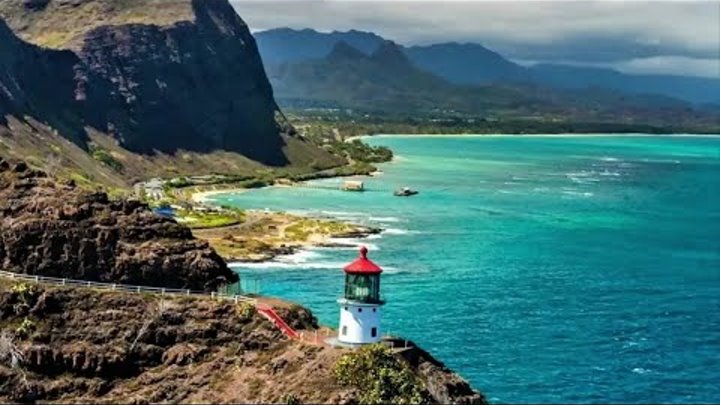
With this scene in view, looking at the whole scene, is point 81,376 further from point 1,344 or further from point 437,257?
point 437,257

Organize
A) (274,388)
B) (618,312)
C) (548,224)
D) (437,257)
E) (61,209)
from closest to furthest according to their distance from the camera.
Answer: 1. (274,388)
2. (61,209)
3. (618,312)
4. (437,257)
5. (548,224)

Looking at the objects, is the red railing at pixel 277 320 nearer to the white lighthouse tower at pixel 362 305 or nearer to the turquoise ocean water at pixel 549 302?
the white lighthouse tower at pixel 362 305

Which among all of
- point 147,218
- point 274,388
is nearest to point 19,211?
point 147,218

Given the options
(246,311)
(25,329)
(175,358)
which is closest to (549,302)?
(246,311)

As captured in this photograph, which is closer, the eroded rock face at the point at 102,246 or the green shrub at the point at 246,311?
the green shrub at the point at 246,311

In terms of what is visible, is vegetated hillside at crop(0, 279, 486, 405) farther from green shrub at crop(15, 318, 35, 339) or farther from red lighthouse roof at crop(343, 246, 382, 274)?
red lighthouse roof at crop(343, 246, 382, 274)

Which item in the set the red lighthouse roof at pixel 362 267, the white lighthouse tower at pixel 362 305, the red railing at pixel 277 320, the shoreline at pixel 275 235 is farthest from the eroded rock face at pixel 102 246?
the shoreline at pixel 275 235
